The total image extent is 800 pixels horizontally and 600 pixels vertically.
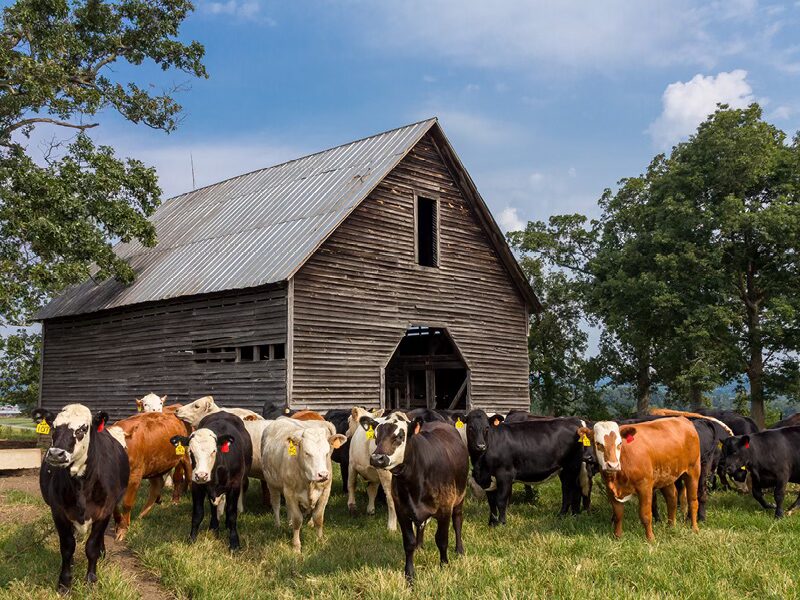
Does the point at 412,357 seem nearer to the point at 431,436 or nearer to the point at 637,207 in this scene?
the point at 637,207

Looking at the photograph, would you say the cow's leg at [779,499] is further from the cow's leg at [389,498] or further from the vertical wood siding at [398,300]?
the vertical wood siding at [398,300]

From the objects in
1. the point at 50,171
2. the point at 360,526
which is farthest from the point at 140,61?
the point at 360,526

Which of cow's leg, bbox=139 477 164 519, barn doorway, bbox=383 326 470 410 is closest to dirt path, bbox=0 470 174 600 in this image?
cow's leg, bbox=139 477 164 519

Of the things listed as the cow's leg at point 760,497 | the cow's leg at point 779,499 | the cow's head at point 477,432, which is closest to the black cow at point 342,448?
the cow's head at point 477,432

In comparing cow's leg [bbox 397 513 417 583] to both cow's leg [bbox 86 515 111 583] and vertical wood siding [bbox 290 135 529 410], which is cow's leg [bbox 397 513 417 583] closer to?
cow's leg [bbox 86 515 111 583]

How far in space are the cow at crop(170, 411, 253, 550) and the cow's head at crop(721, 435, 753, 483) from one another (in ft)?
21.8

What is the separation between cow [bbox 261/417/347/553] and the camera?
7926mm

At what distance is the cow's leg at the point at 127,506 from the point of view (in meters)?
8.88

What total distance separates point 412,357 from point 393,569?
17384 millimetres

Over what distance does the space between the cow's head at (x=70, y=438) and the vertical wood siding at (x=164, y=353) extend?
9.84 metres

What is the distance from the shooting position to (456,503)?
7.55 metres

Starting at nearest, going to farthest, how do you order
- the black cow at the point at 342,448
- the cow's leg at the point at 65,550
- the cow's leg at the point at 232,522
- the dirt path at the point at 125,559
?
the cow's leg at the point at 65,550, the dirt path at the point at 125,559, the cow's leg at the point at 232,522, the black cow at the point at 342,448

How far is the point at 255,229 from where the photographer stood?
2014cm

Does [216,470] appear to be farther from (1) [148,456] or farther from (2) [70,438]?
(2) [70,438]
